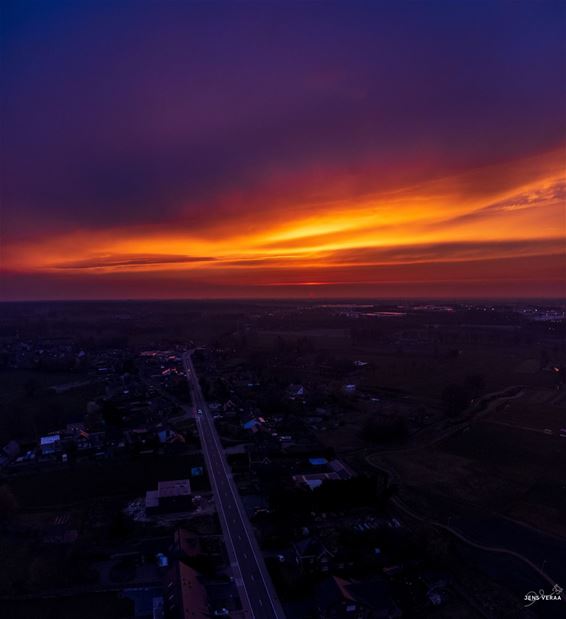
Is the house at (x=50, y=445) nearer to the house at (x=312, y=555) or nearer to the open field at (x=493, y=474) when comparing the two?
the house at (x=312, y=555)

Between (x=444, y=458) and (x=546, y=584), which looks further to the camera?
(x=444, y=458)

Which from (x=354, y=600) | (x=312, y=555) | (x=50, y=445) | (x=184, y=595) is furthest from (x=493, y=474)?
(x=50, y=445)

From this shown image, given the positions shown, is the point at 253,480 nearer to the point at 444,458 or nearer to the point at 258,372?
the point at 444,458

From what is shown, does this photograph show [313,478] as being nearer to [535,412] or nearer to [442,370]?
[535,412]

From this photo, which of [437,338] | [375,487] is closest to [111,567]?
[375,487]

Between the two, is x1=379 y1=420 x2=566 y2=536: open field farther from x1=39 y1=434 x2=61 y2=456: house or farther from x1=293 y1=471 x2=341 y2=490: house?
x1=39 y1=434 x2=61 y2=456: house

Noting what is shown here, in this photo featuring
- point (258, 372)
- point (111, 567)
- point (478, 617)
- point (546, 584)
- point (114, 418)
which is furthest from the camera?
point (258, 372)
